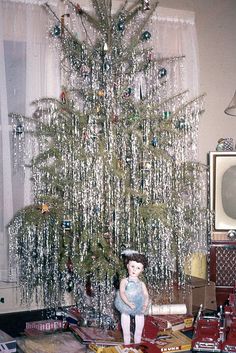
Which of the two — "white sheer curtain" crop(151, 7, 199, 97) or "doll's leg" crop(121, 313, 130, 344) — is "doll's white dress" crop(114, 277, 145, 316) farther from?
"white sheer curtain" crop(151, 7, 199, 97)

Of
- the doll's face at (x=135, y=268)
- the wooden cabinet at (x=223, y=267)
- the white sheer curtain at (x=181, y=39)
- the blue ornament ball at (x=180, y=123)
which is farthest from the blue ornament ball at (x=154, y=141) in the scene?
the white sheer curtain at (x=181, y=39)

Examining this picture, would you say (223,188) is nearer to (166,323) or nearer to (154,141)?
(154,141)

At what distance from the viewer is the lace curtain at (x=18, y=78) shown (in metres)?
2.74

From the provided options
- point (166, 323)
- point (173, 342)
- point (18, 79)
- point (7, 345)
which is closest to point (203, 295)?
point (166, 323)

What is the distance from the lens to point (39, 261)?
7.61ft

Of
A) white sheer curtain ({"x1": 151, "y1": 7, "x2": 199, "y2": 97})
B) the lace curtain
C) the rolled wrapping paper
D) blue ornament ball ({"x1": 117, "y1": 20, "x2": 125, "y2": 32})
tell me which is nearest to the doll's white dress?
the rolled wrapping paper

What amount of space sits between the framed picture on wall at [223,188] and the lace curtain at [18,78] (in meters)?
1.13

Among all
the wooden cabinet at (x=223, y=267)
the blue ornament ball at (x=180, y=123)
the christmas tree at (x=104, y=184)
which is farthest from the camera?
the wooden cabinet at (x=223, y=267)

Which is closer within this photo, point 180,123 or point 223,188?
point 180,123

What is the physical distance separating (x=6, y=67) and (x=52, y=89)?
31 cm

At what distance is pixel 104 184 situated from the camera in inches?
87.6

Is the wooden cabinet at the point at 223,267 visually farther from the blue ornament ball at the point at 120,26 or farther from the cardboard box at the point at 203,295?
the blue ornament ball at the point at 120,26

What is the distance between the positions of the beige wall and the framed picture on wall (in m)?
0.50

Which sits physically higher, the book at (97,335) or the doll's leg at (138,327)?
the doll's leg at (138,327)
